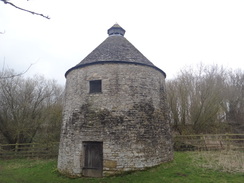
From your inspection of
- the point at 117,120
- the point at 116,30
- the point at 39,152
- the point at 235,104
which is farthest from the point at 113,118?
the point at 235,104

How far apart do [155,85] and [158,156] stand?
3.62 metres

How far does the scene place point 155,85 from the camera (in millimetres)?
10523

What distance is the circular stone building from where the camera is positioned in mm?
8898

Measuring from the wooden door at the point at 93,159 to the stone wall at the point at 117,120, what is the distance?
0.27m

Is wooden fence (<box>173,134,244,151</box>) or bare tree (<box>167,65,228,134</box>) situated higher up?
bare tree (<box>167,65,228,134</box>)

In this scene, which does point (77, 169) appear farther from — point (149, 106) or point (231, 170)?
point (231, 170)

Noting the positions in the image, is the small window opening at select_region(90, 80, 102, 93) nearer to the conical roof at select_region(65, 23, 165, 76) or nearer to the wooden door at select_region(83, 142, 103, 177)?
the conical roof at select_region(65, 23, 165, 76)

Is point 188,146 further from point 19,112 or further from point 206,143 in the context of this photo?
point 19,112

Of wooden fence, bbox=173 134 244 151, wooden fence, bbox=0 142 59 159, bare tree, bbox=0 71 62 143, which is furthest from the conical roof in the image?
bare tree, bbox=0 71 62 143

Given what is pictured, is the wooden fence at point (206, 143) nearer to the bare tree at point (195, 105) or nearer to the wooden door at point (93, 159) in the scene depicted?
the bare tree at point (195, 105)

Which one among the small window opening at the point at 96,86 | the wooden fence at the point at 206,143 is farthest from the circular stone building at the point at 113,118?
the wooden fence at the point at 206,143

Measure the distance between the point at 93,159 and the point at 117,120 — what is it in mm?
2116

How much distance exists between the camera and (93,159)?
909cm

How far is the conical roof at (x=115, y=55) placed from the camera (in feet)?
32.9
